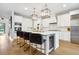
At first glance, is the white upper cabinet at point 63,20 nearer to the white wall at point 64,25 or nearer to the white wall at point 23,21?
the white wall at point 64,25

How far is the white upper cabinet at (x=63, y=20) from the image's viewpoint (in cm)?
217

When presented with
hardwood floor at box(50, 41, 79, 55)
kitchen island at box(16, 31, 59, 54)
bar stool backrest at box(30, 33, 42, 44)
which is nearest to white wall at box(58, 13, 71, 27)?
kitchen island at box(16, 31, 59, 54)

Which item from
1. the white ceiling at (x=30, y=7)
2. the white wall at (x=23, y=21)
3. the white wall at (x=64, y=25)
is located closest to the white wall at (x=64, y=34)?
the white wall at (x=64, y=25)

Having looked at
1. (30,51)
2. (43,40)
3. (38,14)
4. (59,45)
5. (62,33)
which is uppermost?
(38,14)

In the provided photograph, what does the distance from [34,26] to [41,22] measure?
0.22 m

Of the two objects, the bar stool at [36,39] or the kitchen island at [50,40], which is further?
the kitchen island at [50,40]

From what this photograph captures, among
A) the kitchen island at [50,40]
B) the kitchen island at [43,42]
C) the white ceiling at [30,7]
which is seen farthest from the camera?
the kitchen island at [50,40]


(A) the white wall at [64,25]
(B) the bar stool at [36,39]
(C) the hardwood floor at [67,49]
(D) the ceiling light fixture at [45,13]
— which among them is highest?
(D) the ceiling light fixture at [45,13]

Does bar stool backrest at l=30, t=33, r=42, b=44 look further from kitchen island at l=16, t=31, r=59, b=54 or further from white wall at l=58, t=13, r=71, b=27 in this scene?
white wall at l=58, t=13, r=71, b=27

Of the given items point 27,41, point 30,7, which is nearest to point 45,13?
point 30,7

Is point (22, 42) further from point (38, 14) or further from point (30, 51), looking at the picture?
point (38, 14)

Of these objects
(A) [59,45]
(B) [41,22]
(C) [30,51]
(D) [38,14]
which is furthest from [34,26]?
(A) [59,45]

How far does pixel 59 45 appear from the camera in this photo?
2.26 m

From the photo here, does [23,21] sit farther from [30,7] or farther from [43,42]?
[43,42]
